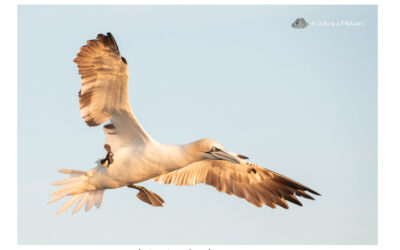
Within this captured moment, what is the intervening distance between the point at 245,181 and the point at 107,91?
10.2 feet

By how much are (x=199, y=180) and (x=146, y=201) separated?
99 centimetres

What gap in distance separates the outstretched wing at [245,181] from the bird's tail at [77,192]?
149cm

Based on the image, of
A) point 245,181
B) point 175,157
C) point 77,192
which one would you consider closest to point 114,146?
point 77,192

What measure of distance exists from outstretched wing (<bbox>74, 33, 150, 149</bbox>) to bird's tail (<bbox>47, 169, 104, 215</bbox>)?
744 mm

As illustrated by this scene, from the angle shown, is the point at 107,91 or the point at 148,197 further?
the point at 148,197

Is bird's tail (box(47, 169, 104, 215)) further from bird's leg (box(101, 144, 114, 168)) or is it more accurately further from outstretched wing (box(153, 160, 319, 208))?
outstretched wing (box(153, 160, 319, 208))

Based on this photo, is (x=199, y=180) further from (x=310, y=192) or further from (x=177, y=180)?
(x=310, y=192)

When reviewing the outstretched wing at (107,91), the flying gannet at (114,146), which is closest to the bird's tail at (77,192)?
the flying gannet at (114,146)

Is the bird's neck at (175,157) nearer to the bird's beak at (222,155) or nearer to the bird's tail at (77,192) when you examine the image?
the bird's beak at (222,155)

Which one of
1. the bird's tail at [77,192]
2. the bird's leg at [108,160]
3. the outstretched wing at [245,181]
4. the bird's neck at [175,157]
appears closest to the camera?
the bird's neck at [175,157]

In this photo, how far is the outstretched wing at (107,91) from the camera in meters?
12.7

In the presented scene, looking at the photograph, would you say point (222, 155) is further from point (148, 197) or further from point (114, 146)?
point (148, 197)

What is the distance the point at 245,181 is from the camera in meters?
14.6

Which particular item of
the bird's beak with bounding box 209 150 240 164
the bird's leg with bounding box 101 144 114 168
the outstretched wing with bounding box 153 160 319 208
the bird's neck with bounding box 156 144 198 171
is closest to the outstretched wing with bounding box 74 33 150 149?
the bird's leg with bounding box 101 144 114 168
